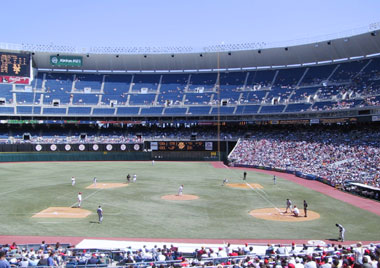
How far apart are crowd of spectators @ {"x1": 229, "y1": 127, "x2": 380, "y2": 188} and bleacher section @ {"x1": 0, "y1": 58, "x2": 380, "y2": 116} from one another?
557 cm

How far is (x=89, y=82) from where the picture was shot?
3396 inches

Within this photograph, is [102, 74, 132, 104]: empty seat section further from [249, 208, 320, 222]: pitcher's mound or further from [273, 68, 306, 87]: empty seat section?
[249, 208, 320, 222]: pitcher's mound

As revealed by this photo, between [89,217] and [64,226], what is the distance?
2.65m

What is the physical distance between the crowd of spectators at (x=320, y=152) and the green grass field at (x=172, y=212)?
7277 millimetres

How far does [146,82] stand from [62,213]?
63364 millimetres

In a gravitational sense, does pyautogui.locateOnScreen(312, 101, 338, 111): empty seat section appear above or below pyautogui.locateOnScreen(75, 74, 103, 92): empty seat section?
below

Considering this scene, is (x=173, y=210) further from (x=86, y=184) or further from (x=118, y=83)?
(x=118, y=83)

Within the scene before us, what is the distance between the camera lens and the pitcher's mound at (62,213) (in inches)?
994

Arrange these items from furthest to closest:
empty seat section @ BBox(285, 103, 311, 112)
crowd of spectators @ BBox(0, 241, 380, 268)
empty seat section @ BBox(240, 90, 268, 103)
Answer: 1. empty seat section @ BBox(240, 90, 268, 103)
2. empty seat section @ BBox(285, 103, 311, 112)
3. crowd of spectators @ BBox(0, 241, 380, 268)

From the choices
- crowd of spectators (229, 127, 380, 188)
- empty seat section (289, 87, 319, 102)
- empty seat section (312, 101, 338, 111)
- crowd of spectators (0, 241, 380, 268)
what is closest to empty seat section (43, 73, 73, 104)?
crowd of spectators (229, 127, 380, 188)

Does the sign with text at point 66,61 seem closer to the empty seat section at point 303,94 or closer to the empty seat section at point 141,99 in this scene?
the empty seat section at point 141,99

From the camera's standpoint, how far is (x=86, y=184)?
40.5 metres

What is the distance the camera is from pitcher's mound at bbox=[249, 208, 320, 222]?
83.9 ft

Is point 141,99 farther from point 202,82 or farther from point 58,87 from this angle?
point 58,87
